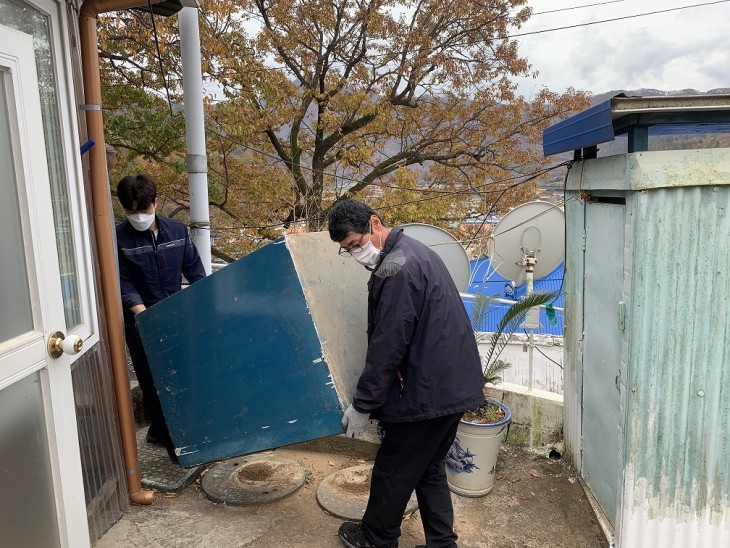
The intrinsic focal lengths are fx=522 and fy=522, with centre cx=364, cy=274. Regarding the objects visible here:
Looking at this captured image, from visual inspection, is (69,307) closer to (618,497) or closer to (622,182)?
(622,182)

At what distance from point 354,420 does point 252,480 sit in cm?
142

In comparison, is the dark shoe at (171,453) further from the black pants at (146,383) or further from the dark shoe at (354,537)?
the dark shoe at (354,537)

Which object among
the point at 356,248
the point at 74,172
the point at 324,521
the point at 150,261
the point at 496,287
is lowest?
the point at 496,287

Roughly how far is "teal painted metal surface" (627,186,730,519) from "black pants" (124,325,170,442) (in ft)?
9.22

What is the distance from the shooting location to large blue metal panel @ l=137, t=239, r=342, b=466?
239cm

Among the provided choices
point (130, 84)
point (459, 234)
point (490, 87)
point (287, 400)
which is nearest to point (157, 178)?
point (130, 84)

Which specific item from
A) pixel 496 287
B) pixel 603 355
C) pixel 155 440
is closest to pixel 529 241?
pixel 603 355

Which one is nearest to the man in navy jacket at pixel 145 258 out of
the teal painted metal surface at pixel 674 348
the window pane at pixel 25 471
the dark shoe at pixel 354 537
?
the window pane at pixel 25 471

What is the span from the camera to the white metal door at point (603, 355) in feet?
8.84

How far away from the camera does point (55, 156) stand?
2.43 m

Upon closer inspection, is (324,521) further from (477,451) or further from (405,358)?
(405,358)

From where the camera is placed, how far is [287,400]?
2.44 m

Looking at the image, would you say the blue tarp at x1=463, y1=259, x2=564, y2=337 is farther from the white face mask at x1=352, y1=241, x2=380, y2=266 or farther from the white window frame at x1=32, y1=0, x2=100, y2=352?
the white window frame at x1=32, y1=0, x2=100, y2=352

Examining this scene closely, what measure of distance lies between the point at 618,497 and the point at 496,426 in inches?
32.5
